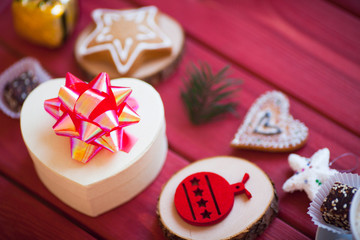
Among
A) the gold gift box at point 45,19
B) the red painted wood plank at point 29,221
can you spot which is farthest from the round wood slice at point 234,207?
the gold gift box at point 45,19

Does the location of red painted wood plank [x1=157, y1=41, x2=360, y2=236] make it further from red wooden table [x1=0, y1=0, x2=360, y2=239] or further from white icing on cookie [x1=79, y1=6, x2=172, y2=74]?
white icing on cookie [x1=79, y1=6, x2=172, y2=74]

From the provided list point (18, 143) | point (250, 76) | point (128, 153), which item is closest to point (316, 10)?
point (250, 76)

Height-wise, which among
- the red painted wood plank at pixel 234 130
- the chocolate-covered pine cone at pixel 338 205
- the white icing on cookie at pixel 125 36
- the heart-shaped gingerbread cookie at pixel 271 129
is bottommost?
the red painted wood plank at pixel 234 130

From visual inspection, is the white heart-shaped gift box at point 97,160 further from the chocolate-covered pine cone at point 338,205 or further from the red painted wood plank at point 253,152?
the chocolate-covered pine cone at point 338,205

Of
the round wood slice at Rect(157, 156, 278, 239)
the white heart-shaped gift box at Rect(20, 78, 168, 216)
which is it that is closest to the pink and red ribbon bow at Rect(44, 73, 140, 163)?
the white heart-shaped gift box at Rect(20, 78, 168, 216)

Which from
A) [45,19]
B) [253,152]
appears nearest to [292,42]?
[253,152]

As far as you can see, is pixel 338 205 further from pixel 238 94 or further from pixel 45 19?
pixel 45 19

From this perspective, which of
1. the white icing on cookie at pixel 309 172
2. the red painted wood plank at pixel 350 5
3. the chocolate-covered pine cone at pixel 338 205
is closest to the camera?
the chocolate-covered pine cone at pixel 338 205
